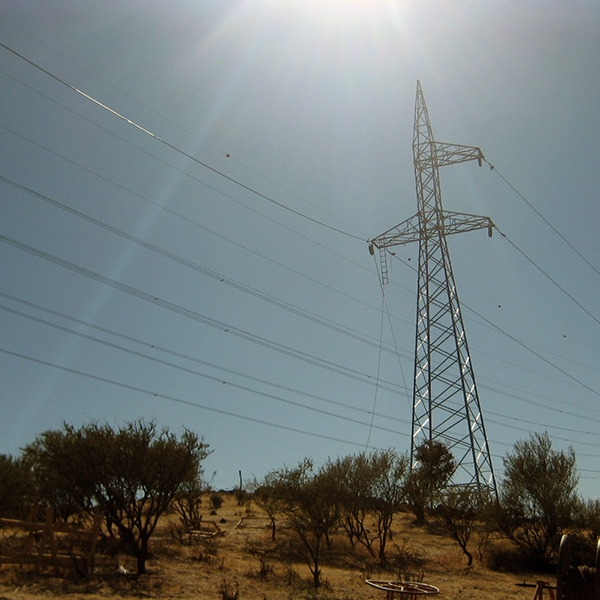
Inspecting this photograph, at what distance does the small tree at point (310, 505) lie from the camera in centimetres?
2461

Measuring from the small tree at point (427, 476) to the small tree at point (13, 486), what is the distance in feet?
69.3

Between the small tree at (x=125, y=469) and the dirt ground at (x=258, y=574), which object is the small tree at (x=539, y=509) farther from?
the small tree at (x=125, y=469)

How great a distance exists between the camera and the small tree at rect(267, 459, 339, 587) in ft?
80.7

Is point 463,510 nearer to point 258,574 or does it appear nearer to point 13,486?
point 258,574

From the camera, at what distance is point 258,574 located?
22.2 metres

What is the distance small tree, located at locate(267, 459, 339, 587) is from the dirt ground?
3.26 ft

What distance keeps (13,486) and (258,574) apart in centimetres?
1261

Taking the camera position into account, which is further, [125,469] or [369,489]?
[369,489]

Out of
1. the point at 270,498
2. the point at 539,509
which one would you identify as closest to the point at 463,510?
the point at 539,509

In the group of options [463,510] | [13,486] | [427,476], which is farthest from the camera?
[427,476]

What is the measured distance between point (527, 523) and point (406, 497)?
272 inches

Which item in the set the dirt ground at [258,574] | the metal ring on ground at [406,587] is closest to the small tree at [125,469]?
the dirt ground at [258,574]

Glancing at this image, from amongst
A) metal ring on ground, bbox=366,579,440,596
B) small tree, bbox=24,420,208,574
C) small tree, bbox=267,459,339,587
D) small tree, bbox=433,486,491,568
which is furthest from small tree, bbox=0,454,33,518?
small tree, bbox=433,486,491,568

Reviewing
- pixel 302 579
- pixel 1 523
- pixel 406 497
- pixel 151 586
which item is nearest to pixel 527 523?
pixel 406 497
